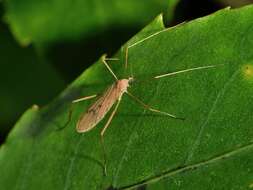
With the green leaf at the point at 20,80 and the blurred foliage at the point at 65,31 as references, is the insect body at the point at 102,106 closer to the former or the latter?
the blurred foliage at the point at 65,31

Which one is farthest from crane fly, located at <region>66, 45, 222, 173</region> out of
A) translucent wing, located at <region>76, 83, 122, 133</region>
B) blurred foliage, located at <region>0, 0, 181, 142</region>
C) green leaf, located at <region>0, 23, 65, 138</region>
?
green leaf, located at <region>0, 23, 65, 138</region>

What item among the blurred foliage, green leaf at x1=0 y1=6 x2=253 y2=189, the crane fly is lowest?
green leaf at x1=0 y1=6 x2=253 y2=189

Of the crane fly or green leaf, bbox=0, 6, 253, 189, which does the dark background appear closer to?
the crane fly

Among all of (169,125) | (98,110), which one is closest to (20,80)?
(98,110)

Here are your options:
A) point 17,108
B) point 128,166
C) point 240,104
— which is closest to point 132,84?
point 128,166

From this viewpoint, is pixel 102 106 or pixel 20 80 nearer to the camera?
pixel 102 106

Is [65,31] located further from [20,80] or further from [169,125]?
[169,125]

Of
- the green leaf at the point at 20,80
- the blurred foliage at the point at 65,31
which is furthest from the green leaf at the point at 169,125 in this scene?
the green leaf at the point at 20,80
